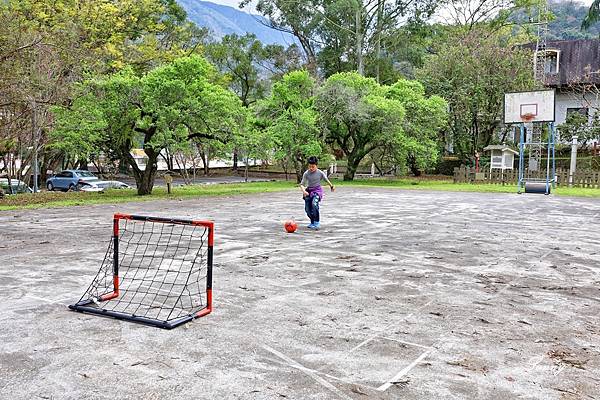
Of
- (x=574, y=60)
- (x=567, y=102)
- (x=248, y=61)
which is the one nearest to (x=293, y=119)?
(x=248, y=61)

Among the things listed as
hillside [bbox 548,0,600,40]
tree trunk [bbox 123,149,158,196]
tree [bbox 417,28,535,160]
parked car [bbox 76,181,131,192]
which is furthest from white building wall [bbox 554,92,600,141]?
hillside [bbox 548,0,600,40]

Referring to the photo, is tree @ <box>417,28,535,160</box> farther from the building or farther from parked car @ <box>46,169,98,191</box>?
parked car @ <box>46,169,98,191</box>

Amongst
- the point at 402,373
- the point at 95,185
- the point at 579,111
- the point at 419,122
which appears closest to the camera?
the point at 402,373

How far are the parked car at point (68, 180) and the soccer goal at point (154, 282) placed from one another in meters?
21.3

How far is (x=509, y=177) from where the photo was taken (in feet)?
99.9

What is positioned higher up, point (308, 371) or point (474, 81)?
point (474, 81)

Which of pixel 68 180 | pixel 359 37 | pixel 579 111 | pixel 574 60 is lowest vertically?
pixel 68 180

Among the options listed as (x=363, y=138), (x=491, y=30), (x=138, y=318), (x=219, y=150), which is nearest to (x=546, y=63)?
(x=491, y=30)

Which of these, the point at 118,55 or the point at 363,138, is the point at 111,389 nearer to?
the point at 118,55

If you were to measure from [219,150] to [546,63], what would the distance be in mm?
29235

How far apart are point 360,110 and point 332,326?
24729 mm

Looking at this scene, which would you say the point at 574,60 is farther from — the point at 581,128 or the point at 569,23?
the point at 569,23

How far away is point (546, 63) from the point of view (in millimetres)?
40250

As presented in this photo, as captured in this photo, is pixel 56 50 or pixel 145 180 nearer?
pixel 56 50
